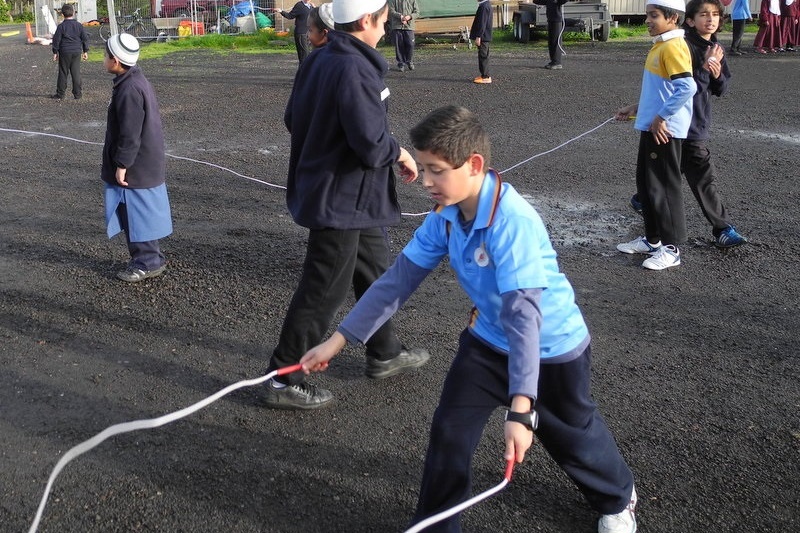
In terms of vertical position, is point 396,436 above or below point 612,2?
below

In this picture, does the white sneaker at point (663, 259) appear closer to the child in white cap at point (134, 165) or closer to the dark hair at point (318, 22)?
the dark hair at point (318, 22)

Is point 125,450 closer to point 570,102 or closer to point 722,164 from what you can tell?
point 722,164

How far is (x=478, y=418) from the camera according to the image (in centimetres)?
295

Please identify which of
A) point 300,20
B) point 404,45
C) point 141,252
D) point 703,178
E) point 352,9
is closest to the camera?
point 352,9

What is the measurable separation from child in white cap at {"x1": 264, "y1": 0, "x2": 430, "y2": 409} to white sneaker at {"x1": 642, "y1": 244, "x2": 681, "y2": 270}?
2.57 meters

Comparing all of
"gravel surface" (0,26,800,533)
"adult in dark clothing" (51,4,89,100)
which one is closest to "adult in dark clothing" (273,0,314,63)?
"adult in dark clothing" (51,4,89,100)

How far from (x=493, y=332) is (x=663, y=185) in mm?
3656

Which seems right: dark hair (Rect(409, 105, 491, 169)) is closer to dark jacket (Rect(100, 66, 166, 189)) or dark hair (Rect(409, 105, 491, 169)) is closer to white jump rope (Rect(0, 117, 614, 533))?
white jump rope (Rect(0, 117, 614, 533))

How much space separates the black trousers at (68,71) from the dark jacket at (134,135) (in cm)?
952

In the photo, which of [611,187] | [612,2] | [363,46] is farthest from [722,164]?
[612,2]

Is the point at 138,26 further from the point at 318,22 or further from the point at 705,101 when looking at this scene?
the point at 318,22

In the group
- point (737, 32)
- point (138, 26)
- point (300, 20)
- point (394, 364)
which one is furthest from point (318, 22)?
point (138, 26)

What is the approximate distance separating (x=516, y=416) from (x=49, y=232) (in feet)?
18.6

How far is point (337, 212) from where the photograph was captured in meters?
3.99
